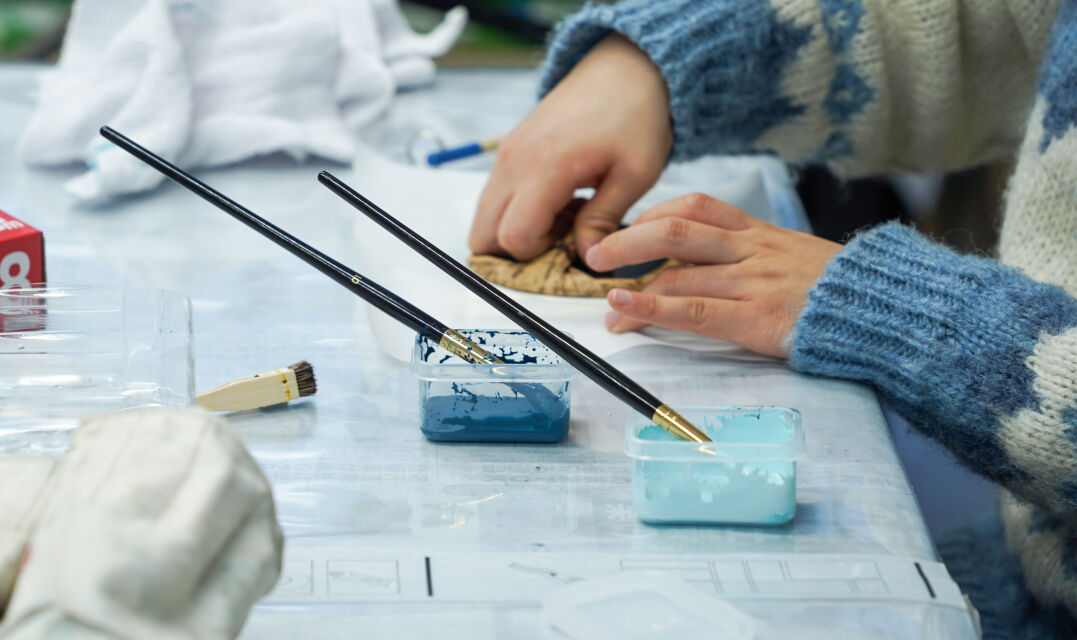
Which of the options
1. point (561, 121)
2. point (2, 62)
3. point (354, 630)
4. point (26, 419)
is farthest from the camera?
point (2, 62)

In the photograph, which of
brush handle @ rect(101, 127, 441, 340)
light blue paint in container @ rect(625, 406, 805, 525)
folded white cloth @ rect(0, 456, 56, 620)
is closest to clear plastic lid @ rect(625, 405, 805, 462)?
light blue paint in container @ rect(625, 406, 805, 525)

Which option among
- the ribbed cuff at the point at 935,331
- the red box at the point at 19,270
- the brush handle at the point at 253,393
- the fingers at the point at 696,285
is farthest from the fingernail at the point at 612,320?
the red box at the point at 19,270

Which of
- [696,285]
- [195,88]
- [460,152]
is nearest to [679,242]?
[696,285]

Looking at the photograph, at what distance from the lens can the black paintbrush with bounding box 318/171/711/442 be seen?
0.48 metres

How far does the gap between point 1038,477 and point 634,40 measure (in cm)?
44

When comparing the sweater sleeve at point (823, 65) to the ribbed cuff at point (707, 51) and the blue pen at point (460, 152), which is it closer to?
the ribbed cuff at point (707, 51)

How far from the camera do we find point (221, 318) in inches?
27.6

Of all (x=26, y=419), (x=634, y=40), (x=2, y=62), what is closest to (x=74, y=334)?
(x=26, y=419)

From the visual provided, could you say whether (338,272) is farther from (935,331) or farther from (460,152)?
(460,152)

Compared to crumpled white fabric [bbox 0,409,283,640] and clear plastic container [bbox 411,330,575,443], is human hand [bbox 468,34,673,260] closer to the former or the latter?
clear plastic container [bbox 411,330,575,443]

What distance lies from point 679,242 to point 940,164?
1.47 feet

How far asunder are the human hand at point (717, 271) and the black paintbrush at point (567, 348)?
13 cm

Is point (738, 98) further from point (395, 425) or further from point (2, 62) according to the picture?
point (2, 62)

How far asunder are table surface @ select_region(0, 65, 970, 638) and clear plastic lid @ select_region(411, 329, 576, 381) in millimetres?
42
